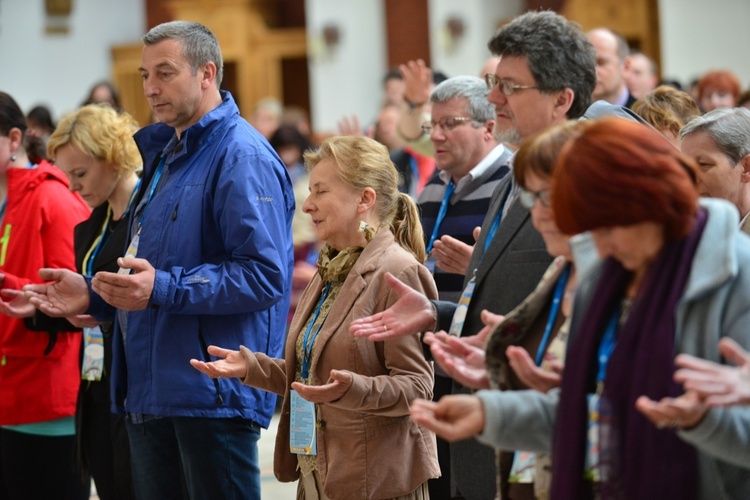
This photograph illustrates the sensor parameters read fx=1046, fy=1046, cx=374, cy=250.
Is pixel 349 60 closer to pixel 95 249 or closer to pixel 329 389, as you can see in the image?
pixel 95 249

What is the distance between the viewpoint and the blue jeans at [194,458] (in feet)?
9.46

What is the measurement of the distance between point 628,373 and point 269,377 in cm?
135

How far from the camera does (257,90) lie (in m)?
14.6

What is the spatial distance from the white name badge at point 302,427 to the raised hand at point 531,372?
3.16 feet

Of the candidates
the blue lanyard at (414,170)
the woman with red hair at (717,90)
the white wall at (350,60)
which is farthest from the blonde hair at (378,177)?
the white wall at (350,60)

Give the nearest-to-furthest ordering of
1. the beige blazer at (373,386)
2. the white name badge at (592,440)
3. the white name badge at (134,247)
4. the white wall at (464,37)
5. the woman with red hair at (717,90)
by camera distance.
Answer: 1. the white name badge at (592,440)
2. the beige blazer at (373,386)
3. the white name badge at (134,247)
4. the woman with red hair at (717,90)
5. the white wall at (464,37)

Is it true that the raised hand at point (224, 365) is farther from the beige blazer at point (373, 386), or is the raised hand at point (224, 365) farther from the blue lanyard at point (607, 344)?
the blue lanyard at point (607, 344)

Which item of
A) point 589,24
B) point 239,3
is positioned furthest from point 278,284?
point 239,3

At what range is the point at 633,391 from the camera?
1634mm

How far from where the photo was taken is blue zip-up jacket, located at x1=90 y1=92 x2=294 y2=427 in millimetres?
2871

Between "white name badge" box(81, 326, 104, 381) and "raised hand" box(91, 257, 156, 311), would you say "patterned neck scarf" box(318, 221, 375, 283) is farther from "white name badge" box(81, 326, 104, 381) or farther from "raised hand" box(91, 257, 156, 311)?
"white name badge" box(81, 326, 104, 381)

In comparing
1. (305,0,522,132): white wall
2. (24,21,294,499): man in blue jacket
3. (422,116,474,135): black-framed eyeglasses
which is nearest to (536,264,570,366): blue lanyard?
(24,21,294,499): man in blue jacket

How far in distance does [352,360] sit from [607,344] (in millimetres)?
1032

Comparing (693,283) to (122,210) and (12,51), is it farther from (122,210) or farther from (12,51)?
(12,51)
